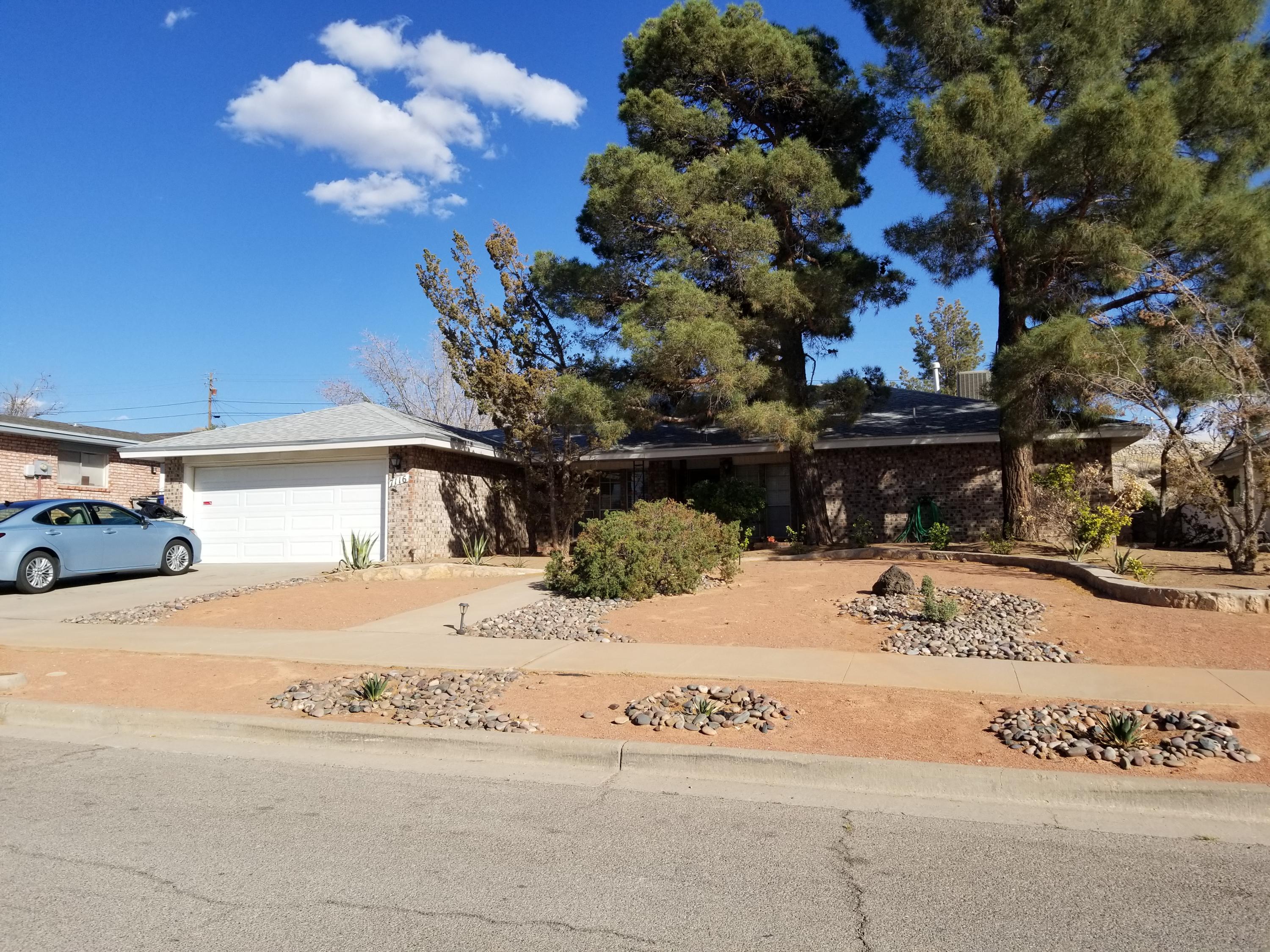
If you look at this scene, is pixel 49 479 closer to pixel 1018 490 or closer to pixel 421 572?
pixel 421 572

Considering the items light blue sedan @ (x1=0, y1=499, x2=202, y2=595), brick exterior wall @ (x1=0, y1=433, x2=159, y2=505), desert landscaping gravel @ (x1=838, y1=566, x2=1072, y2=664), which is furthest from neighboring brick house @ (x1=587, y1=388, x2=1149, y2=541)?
brick exterior wall @ (x1=0, y1=433, x2=159, y2=505)

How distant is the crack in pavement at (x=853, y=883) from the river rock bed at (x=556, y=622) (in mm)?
5059

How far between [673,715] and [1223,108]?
15.5 metres

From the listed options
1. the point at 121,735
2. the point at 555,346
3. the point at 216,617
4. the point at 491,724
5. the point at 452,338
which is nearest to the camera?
the point at 491,724

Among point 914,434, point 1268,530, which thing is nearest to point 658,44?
point 914,434

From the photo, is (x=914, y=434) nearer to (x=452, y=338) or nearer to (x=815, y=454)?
(x=815, y=454)

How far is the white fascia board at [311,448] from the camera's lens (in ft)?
58.0

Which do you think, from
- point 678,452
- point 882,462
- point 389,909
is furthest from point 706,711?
point 882,462

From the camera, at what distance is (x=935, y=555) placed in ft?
52.6

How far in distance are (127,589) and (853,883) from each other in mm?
13942

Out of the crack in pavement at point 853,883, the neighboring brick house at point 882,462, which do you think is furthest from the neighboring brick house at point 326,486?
the crack in pavement at point 853,883

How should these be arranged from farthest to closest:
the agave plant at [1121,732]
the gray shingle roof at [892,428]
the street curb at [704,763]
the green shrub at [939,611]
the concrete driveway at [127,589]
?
the gray shingle roof at [892,428] → the concrete driveway at [127,589] → the green shrub at [939,611] → the agave plant at [1121,732] → the street curb at [704,763]

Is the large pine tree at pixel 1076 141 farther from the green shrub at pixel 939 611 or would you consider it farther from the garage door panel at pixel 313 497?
the garage door panel at pixel 313 497

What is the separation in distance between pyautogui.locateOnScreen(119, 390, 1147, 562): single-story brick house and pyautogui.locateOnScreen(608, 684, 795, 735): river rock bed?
38.7ft
